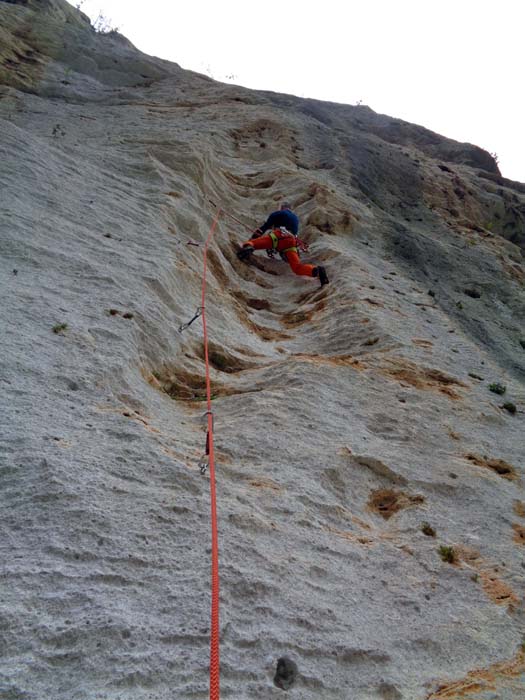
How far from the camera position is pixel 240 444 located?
5.22 metres

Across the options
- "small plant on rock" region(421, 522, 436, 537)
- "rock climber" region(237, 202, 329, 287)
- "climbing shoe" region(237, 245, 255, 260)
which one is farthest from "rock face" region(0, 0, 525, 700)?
"rock climber" region(237, 202, 329, 287)

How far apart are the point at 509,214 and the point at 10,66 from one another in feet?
49.7

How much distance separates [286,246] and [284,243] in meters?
0.07

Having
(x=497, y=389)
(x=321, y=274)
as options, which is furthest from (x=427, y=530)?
(x=321, y=274)

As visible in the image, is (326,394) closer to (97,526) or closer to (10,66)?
(97,526)

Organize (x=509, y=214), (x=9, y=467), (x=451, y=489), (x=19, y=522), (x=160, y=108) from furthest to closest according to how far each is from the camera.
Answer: (x=509, y=214) → (x=160, y=108) → (x=451, y=489) → (x=9, y=467) → (x=19, y=522)

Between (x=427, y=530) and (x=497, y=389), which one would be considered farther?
(x=497, y=389)

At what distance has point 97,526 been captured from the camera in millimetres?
3498

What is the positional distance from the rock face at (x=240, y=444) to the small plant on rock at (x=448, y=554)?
17 millimetres

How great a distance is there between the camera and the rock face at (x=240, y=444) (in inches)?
121

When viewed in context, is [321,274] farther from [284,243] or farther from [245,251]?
[245,251]

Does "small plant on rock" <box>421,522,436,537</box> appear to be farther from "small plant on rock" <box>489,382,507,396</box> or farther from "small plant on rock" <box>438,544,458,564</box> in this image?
"small plant on rock" <box>489,382,507,396</box>

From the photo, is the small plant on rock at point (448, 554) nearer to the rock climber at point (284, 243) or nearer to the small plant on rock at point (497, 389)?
the small plant on rock at point (497, 389)

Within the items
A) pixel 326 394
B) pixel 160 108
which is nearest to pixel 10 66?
pixel 160 108
